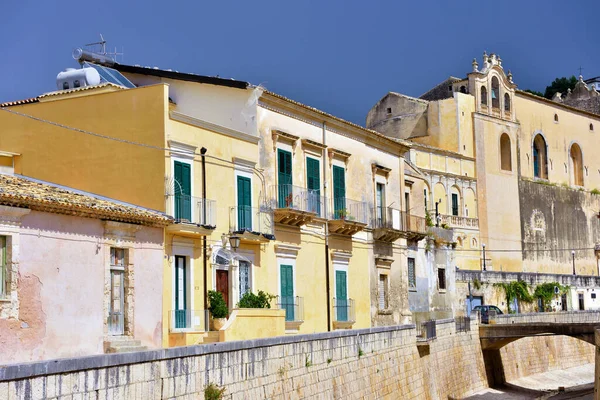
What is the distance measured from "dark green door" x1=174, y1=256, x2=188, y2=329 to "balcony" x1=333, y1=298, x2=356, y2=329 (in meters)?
8.48

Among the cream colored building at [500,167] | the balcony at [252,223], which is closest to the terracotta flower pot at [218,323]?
the balcony at [252,223]

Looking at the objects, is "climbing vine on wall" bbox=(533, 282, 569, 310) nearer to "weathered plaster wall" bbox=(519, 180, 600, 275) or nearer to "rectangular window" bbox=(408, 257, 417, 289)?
"weathered plaster wall" bbox=(519, 180, 600, 275)

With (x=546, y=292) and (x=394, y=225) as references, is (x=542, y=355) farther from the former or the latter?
(x=394, y=225)

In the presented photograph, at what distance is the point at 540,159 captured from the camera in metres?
76.9

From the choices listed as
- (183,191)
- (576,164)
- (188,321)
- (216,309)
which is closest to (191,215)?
(183,191)

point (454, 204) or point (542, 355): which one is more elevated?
point (454, 204)

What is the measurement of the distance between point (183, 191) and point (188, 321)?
3.40 metres

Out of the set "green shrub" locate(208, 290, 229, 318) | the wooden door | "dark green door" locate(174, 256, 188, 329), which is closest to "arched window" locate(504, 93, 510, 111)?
the wooden door

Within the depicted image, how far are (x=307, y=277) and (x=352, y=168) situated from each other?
512 cm

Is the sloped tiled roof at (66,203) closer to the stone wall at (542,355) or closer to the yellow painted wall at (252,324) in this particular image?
the yellow painted wall at (252,324)

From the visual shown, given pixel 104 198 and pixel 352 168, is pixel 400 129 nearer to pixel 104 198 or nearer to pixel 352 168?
pixel 352 168

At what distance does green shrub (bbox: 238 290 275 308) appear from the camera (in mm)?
27859

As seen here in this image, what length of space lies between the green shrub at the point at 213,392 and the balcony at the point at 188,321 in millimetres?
8222

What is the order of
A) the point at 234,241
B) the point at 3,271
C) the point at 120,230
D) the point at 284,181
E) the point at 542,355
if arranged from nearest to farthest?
1. the point at 3,271
2. the point at 120,230
3. the point at 234,241
4. the point at 284,181
5. the point at 542,355
